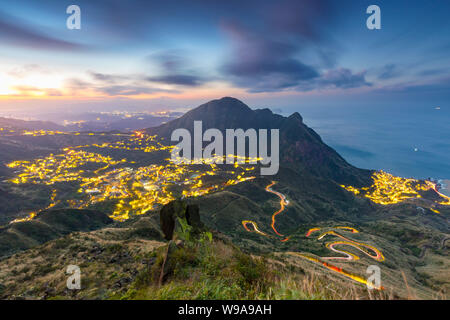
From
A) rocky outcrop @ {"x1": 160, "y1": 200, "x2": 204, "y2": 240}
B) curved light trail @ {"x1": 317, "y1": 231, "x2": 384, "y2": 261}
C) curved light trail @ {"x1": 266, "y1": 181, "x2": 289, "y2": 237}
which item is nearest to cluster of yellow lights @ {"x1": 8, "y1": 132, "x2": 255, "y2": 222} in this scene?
curved light trail @ {"x1": 266, "y1": 181, "x2": 289, "y2": 237}

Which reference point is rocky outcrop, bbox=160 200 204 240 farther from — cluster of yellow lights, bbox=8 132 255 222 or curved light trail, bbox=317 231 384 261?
cluster of yellow lights, bbox=8 132 255 222

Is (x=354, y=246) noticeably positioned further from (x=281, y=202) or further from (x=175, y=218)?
(x=281, y=202)

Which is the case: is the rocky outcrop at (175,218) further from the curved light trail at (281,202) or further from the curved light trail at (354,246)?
the curved light trail at (281,202)

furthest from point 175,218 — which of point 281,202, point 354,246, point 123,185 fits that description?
point 123,185

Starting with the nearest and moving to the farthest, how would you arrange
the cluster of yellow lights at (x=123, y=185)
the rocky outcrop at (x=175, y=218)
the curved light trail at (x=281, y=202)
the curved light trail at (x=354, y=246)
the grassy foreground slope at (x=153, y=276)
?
the grassy foreground slope at (x=153, y=276) → the rocky outcrop at (x=175, y=218) → the curved light trail at (x=354, y=246) → the curved light trail at (x=281, y=202) → the cluster of yellow lights at (x=123, y=185)

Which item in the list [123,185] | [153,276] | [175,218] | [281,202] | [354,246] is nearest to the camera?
[153,276]

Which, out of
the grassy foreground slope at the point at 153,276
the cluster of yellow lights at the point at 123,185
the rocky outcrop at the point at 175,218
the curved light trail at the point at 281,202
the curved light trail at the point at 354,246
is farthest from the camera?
the cluster of yellow lights at the point at 123,185

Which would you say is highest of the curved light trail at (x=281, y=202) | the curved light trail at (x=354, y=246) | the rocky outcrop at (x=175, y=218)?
the rocky outcrop at (x=175, y=218)

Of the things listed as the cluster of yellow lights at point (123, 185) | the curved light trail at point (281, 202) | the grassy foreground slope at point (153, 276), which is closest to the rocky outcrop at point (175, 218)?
the grassy foreground slope at point (153, 276)

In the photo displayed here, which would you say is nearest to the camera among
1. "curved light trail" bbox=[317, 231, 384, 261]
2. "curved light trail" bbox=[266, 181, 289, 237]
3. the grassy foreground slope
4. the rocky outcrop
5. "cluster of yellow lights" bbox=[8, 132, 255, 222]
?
the grassy foreground slope

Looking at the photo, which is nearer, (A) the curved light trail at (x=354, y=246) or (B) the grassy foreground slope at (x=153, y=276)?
(B) the grassy foreground slope at (x=153, y=276)

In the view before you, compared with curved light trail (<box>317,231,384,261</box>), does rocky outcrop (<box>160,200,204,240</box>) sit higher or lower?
higher

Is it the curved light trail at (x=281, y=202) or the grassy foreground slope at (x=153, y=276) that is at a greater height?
the grassy foreground slope at (x=153, y=276)
